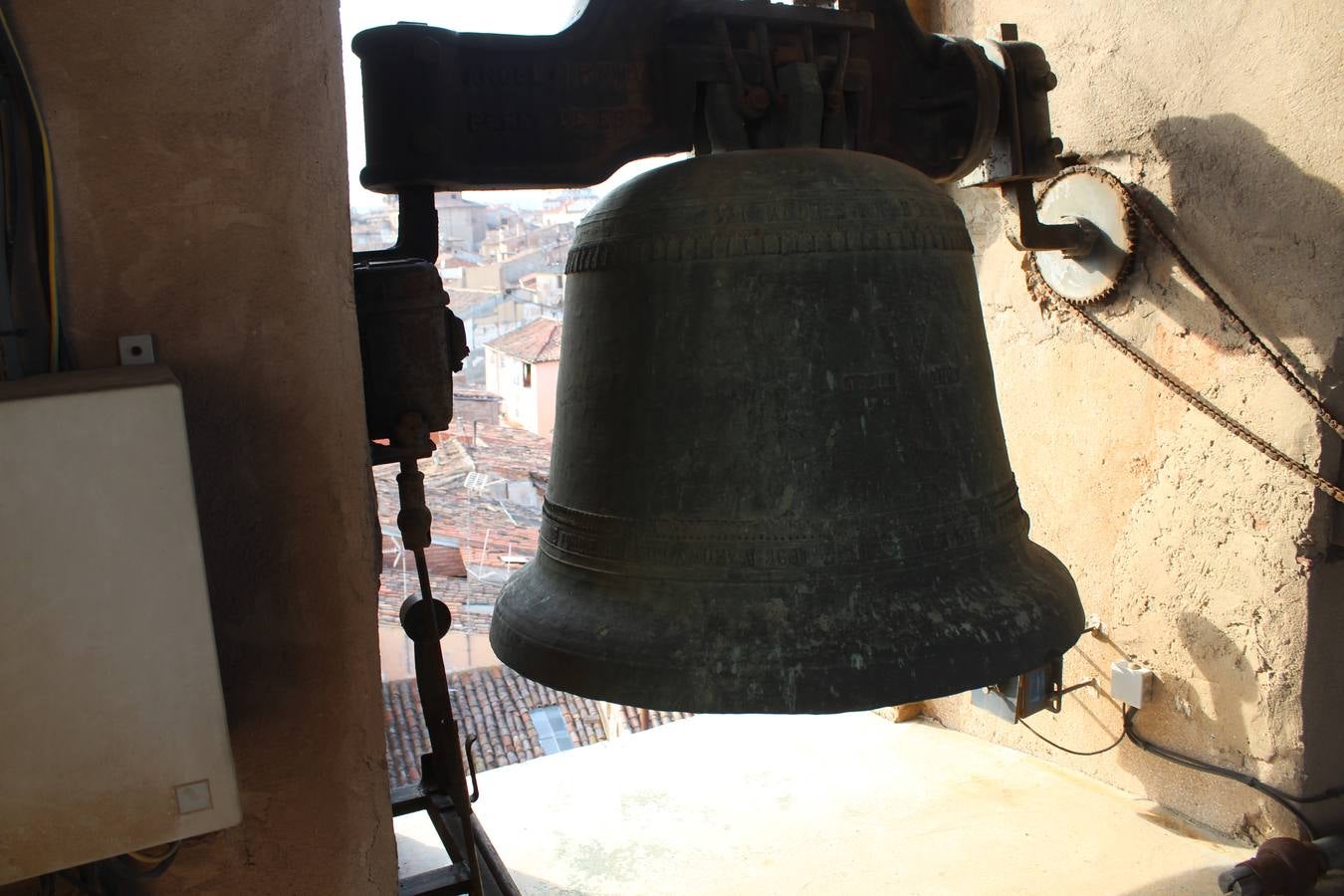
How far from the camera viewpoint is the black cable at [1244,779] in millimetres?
2402

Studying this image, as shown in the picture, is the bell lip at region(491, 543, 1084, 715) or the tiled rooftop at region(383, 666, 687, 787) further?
the tiled rooftop at region(383, 666, 687, 787)

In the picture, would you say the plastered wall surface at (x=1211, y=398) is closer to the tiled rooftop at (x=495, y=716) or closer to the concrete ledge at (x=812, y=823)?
the concrete ledge at (x=812, y=823)

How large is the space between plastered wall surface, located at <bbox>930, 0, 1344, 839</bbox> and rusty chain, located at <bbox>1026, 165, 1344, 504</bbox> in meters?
0.03

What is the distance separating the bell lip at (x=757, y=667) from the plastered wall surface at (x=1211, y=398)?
1488 mm

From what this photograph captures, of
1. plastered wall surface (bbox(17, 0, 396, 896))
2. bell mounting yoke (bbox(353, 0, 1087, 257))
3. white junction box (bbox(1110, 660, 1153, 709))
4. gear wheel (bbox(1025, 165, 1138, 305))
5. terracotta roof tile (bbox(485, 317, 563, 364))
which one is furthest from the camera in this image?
terracotta roof tile (bbox(485, 317, 563, 364))

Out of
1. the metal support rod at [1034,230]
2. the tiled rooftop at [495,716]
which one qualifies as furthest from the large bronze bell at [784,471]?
the tiled rooftop at [495,716]

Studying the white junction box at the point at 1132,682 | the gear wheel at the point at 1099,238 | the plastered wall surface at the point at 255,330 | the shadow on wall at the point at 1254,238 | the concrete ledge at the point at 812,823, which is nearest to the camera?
the plastered wall surface at the point at 255,330

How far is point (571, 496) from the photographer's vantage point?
119 centimetres

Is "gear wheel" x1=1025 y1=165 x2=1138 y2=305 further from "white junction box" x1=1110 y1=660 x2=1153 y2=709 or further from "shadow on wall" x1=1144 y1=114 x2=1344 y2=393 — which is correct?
"white junction box" x1=1110 y1=660 x2=1153 y2=709

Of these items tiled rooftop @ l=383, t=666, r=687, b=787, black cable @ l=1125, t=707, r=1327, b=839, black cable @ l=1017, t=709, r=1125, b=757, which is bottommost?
tiled rooftop @ l=383, t=666, r=687, b=787

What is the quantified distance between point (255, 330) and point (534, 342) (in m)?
11.3

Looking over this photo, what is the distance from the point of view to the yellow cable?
906 mm

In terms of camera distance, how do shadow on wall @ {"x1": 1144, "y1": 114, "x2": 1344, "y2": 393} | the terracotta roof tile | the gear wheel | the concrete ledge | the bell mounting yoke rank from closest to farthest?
the bell mounting yoke
shadow on wall @ {"x1": 1144, "y1": 114, "x2": 1344, "y2": 393}
the concrete ledge
the gear wheel
the terracotta roof tile

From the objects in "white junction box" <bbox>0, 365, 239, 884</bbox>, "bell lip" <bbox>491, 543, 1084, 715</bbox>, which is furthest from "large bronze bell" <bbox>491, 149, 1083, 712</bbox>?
"white junction box" <bbox>0, 365, 239, 884</bbox>
